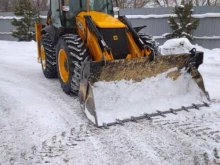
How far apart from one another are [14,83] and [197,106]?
4.23m

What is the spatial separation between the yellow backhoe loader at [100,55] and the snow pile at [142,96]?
0.07 meters

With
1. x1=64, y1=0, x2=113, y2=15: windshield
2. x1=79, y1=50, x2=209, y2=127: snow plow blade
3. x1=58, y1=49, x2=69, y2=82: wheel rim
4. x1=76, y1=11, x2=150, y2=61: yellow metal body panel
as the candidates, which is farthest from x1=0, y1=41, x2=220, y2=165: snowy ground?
x1=64, y1=0, x2=113, y2=15: windshield

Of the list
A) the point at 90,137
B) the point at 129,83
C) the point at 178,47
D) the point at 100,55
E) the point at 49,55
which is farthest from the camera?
the point at 178,47

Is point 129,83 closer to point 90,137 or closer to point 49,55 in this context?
point 90,137

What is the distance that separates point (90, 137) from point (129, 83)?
4.06ft

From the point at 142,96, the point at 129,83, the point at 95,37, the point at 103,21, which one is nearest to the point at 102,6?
the point at 103,21

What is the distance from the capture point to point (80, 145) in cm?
357

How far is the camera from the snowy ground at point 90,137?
3266 mm

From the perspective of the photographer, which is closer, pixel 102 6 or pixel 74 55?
pixel 74 55

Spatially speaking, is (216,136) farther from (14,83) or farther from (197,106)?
(14,83)

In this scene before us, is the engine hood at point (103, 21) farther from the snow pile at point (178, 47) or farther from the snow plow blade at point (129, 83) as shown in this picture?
the snow pile at point (178, 47)

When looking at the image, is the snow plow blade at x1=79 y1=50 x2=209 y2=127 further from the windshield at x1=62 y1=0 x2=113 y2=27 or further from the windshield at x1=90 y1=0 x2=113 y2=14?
the windshield at x1=90 y1=0 x2=113 y2=14

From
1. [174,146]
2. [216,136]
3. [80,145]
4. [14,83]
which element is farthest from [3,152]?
[14,83]

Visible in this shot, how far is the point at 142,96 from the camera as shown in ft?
15.3
